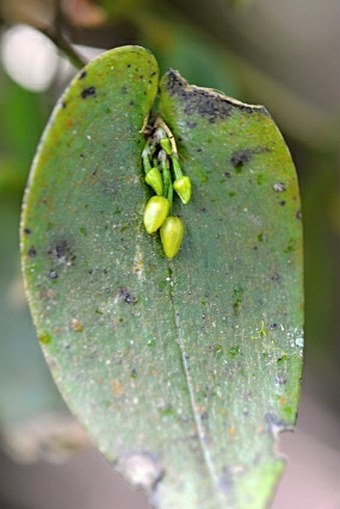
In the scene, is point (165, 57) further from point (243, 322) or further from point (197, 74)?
point (243, 322)

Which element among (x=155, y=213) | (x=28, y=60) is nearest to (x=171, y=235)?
(x=155, y=213)

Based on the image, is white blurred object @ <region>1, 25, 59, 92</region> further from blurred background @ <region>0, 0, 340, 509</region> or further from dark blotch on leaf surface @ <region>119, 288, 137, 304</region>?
dark blotch on leaf surface @ <region>119, 288, 137, 304</region>

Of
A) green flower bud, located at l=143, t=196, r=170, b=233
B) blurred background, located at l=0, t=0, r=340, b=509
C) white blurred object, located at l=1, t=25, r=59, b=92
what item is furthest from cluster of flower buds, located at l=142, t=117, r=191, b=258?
white blurred object, located at l=1, t=25, r=59, b=92

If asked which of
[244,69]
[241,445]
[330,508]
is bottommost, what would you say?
[241,445]

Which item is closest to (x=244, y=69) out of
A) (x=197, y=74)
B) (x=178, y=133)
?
A: (x=197, y=74)

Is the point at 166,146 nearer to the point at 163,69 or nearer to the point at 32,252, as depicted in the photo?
the point at 32,252

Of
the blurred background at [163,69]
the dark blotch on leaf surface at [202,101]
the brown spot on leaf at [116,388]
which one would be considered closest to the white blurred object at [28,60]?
the blurred background at [163,69]
